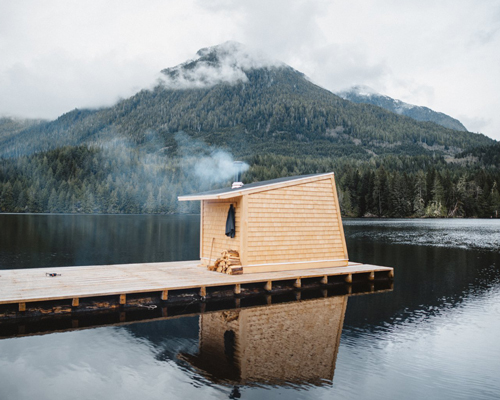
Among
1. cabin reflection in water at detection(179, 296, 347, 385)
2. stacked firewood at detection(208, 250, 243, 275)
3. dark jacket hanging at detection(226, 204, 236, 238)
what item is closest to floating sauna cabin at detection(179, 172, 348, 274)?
dark jacket hanging at detection(226, 204, 236, 238)

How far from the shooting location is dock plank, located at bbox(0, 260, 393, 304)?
12.7 metres

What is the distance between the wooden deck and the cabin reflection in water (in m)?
1.61

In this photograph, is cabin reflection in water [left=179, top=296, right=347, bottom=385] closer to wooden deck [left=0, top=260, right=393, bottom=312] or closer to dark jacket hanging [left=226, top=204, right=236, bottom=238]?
wooden deck [left=0, top=260, right=393, bottom=312]

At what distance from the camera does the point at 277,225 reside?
17.7m

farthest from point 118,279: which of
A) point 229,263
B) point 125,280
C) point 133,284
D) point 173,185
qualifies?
point 173,185

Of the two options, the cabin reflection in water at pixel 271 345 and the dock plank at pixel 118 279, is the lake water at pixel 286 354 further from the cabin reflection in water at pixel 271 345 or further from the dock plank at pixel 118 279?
the dock plank at pixel 118 279

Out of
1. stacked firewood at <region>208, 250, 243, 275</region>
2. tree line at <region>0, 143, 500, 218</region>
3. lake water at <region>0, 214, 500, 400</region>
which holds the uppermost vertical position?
tree line at <region>0, 143, 500, 218</region>

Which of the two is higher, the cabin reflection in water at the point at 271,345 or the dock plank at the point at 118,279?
the dock plank at the point at 118,279

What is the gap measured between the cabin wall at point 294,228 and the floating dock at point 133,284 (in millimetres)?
612

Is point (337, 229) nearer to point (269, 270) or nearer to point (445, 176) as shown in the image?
point (269, 270)

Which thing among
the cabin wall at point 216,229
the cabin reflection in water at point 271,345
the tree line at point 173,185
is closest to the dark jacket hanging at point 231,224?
the cabin wall at point 216,229

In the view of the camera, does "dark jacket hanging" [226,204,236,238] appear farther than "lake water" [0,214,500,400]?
Yes

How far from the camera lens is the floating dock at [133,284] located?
489 inches

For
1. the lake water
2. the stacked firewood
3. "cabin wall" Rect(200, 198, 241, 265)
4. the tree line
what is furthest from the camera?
the tree line
